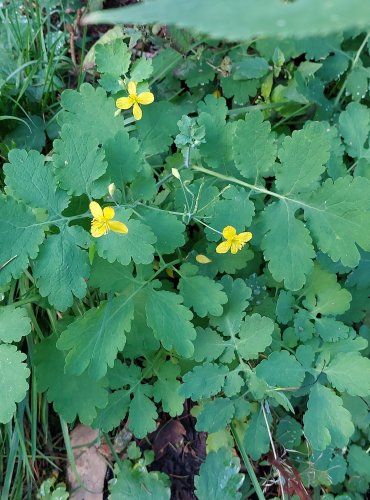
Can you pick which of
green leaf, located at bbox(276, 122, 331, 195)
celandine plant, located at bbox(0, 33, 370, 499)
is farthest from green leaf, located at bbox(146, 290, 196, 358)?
green leaf, located at bbox(276, 122, 331, 195)

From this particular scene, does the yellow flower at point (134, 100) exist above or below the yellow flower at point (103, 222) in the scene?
above

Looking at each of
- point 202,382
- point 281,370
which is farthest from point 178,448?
point 281,370

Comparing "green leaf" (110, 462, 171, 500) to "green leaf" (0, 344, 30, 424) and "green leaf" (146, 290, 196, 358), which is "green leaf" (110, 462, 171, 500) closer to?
"green leaf" (0, 344, 30, 424)

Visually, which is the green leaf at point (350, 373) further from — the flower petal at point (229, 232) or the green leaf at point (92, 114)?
the green leaf at point (92, 114)

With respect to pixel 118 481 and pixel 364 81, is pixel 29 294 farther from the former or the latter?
pixel 364 81

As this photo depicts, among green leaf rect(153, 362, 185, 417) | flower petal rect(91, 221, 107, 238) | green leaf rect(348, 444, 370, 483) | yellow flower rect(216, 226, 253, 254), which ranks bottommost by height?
green leaf rect(348, 444, 370, 483)

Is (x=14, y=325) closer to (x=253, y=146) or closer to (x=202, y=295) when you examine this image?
(x=202, y=295)

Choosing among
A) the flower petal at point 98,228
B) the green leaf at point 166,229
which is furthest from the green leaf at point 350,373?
the flower petal at point 98,228
